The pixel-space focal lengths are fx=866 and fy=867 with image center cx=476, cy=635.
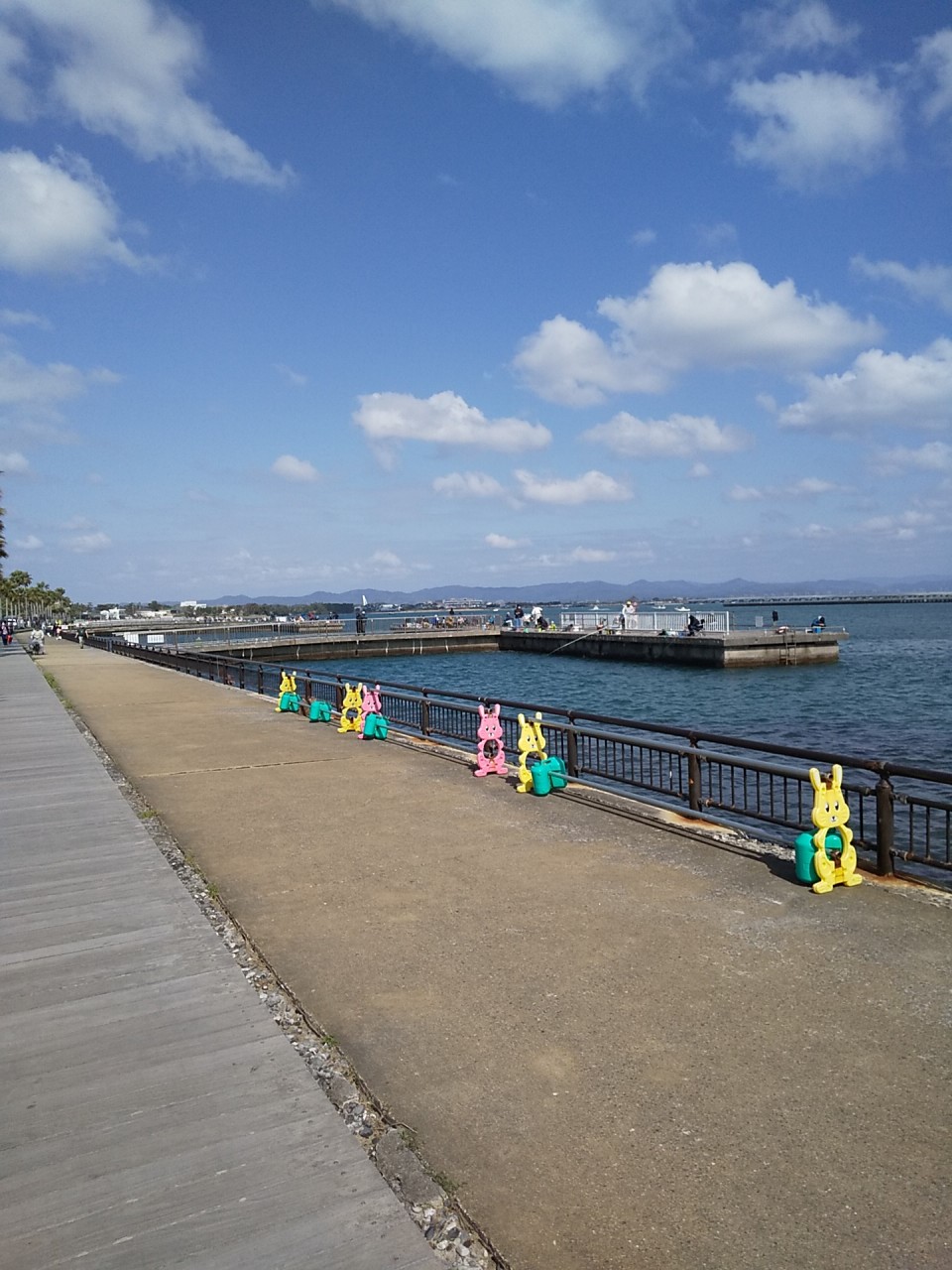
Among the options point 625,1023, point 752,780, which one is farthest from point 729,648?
point 625,1023

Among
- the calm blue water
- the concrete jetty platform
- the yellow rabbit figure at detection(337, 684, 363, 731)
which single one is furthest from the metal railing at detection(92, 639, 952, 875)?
the concrete jetty platform

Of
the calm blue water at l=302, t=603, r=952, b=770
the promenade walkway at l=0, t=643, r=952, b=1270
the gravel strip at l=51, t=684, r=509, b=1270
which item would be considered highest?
the gravel strip at l=51, t=684, r=509, b=1270

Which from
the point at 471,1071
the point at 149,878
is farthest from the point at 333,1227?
the point at 149,878

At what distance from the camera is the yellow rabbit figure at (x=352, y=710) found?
17.4 meters

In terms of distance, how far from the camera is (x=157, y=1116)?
3.85 meters

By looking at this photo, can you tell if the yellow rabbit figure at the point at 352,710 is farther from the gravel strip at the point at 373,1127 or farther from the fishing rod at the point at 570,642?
the fishing rod at the point at 570,642

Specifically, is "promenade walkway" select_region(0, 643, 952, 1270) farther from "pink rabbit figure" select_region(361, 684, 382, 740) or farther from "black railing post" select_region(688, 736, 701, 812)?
"pink rabbit figure" select_region(361, 684, 382, 740)

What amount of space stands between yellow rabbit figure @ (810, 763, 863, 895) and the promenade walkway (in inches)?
6.6

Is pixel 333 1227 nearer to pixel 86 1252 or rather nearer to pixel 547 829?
pixel 86 1252

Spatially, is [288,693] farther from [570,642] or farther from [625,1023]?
[570,642]

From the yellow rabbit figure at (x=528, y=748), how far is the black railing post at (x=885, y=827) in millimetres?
4650

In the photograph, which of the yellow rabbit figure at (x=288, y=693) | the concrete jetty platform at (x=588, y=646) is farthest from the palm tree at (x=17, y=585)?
the yellow rabbit figure at (x=288, y=693)

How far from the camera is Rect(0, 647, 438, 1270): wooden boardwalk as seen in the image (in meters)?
3.10

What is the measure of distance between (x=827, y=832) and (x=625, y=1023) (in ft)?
10.7
